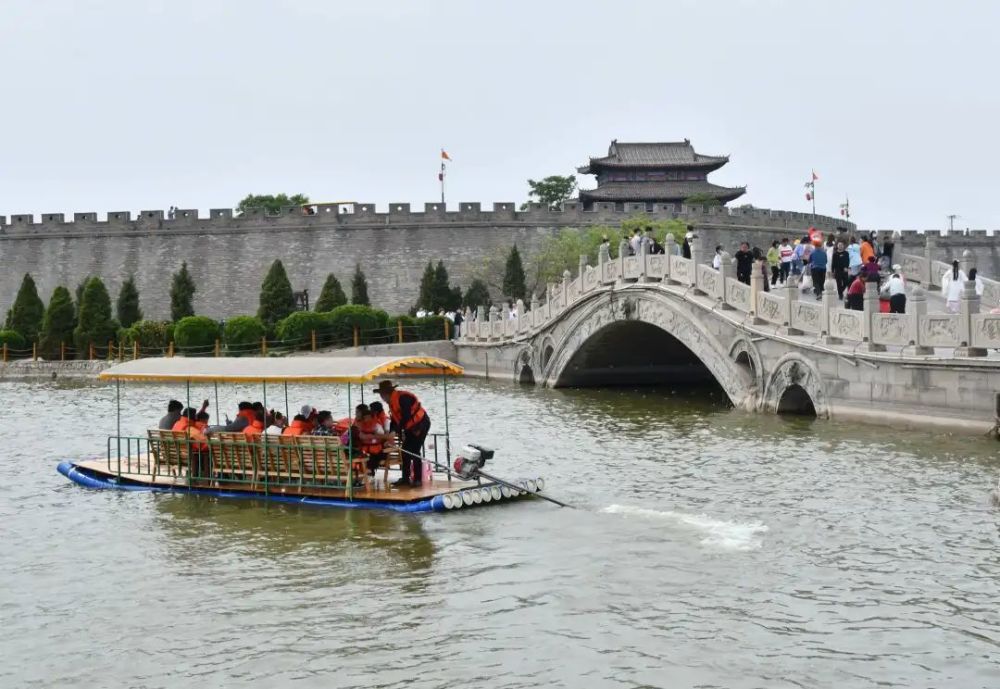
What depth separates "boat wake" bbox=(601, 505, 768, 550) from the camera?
490 inches

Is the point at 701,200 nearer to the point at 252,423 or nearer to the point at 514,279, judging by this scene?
the point at 514,279

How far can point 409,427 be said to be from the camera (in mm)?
15070

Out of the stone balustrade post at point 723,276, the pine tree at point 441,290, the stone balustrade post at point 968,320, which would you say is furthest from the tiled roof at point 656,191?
the stone balustrade post at point 968,320

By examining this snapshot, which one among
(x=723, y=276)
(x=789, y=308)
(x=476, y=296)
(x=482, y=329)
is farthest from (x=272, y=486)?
(x=476, y=296)

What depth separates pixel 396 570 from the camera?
1193 centimetres

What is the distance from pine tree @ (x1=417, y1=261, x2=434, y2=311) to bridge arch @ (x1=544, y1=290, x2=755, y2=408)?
19.4 meters

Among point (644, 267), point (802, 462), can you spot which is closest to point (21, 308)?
point (644, 267)

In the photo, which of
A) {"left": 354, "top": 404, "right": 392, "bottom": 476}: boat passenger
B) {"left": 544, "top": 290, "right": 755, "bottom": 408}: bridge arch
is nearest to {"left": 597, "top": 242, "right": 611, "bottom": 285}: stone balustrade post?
{"left": 544, "top": 290, "right": 755, "bottom": 408}: bridge arch

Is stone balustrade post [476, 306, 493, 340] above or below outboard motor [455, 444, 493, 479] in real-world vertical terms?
above

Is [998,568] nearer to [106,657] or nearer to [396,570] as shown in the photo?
[396,570]

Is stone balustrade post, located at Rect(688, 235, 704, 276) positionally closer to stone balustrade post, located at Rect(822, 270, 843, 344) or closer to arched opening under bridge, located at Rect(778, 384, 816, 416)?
arched opening under bridge, located at Rect(778, 384, 816, 416)

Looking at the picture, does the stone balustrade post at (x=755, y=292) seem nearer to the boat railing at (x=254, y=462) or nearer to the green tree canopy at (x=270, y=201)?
the boat railing at (x=254, y=462)

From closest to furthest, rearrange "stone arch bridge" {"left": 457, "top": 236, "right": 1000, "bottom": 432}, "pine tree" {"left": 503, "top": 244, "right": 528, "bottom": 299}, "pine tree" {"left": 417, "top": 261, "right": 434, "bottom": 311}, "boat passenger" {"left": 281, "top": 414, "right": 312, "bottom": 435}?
1. "boat passenger" {"left": 281, "top": 414, "right": 312, "bottom": 435}
2. "stone arch bridge" {"left": 457, "top": 236, "right": 1000, "bottom": 432}
3. "pine tree" {"left": 417, "top": 261, "right": 434, "bottom": 311}
4. "pine tree" {"left": 503, "top": 244, "right": 528, "bottom": 299}

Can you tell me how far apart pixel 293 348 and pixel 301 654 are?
34474 mm
